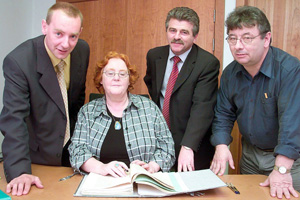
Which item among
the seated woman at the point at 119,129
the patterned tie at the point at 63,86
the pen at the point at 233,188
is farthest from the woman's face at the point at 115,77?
the pen at the point at 233,188

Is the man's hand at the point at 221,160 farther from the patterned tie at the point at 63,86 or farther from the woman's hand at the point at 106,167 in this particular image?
the patterned tie at the point at 63,86

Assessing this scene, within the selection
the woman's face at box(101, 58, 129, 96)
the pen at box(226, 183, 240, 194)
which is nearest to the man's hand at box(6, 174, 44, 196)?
the woman's face at box(101, 58, 129, 96)

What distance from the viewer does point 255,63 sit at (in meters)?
1.83

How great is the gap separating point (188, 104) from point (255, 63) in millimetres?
541

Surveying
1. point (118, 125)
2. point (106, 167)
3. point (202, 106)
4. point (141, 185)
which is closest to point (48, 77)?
point (118, 125)

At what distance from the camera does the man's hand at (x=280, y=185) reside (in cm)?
143

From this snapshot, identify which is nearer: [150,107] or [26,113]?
[26,113]

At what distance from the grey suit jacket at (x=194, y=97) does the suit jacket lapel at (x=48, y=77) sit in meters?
0.75

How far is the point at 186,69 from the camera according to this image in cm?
215

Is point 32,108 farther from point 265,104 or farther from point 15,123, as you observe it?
point 265,104

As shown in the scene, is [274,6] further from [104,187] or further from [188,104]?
[104,187]

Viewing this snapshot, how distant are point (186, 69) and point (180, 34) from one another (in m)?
0.25

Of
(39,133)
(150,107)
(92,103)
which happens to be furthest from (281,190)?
(39,133)

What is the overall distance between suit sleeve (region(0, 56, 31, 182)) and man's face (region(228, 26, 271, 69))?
1.22 meters
